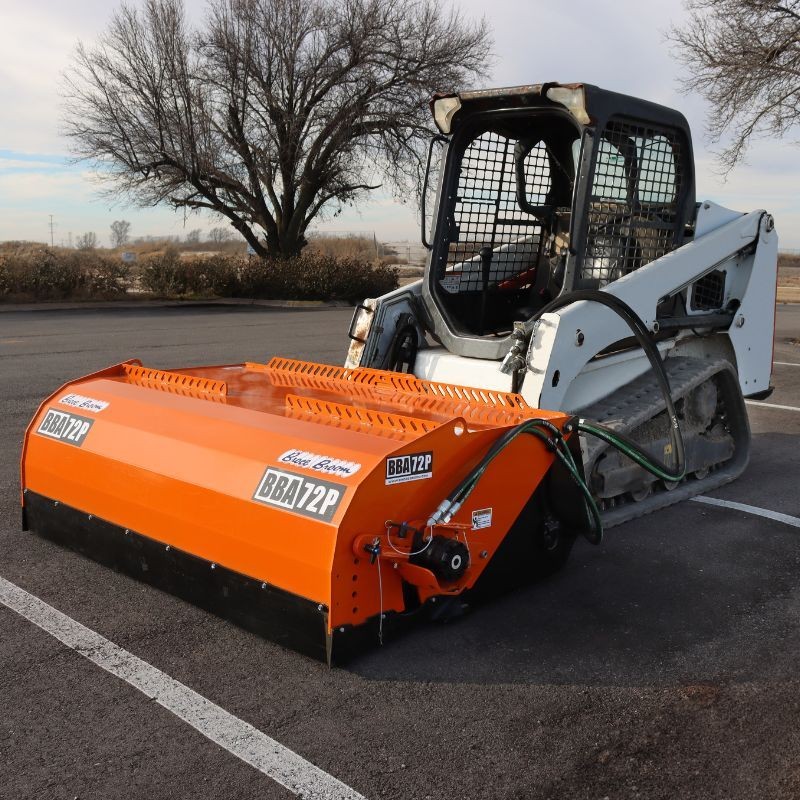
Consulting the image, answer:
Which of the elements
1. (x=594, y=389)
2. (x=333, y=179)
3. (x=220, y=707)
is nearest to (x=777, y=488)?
(x=594, y=389)

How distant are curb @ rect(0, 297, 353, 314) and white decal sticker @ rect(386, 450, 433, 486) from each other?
753 inches

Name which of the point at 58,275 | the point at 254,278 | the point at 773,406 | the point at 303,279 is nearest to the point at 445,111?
the point at 773,406

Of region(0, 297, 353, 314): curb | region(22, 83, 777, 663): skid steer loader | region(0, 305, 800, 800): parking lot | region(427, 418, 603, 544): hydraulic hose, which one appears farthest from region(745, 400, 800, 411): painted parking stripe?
region(0, 297, 353, 314): curb

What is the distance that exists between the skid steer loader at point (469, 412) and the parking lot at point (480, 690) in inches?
6.9

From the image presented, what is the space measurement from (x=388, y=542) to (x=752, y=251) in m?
4.46

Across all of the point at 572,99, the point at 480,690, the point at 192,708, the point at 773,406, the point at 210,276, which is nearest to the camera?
the point at 192,708

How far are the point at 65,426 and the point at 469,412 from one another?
6.78ft

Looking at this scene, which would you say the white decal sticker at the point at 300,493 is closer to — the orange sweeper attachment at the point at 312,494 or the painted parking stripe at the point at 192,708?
the orange sweeper attachment at the point at 312,494

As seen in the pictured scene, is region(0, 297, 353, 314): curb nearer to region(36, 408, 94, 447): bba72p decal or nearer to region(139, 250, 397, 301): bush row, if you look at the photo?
region(139, 250, 397, 301): bush row

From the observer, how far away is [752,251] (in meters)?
6.92

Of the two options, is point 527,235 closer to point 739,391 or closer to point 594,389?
point 594,389

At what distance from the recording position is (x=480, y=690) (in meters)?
3.52

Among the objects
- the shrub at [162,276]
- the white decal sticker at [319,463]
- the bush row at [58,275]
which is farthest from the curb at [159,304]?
the white decal sticker at [319,463]

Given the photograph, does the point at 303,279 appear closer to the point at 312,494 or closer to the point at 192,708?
the point at 312,494
